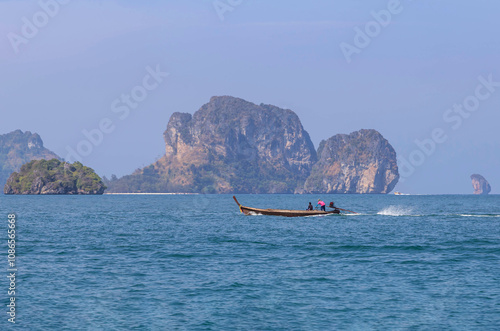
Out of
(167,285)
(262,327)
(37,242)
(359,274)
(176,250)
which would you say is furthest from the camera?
(37,242)

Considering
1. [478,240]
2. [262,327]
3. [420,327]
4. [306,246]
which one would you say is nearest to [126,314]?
[262,327]

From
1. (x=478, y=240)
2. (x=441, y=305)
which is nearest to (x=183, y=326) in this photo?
A: (x=441, y=305)

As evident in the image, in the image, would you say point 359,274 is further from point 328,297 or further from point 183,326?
point 183,326

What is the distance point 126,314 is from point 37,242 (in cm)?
3264

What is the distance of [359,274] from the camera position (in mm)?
38781

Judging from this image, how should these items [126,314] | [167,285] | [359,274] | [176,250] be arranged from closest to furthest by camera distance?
[126,314], [167,285], [359,274], [176,250]

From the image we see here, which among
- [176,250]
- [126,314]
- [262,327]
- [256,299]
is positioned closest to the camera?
[262,327]

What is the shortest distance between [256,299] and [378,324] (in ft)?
22.4

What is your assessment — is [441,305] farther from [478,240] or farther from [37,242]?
[37,242]

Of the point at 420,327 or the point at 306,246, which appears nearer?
the point at 420,327

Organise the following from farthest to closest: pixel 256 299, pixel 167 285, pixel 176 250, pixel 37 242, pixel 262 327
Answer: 1. pixel 37 242
2. pixel 176 250
3. pixel 167 285
4. pixel 256 299
5. pixel 262 327

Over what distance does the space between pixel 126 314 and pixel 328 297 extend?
33.3ft

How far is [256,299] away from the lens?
1241 inches

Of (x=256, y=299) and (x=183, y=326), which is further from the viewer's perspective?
(x=256, y=299)
